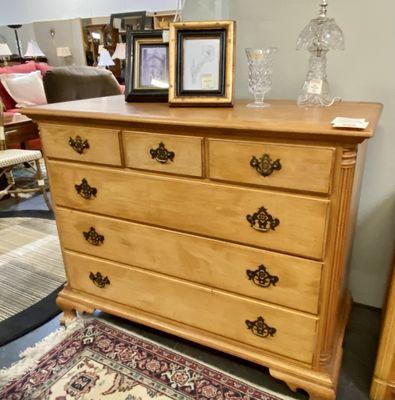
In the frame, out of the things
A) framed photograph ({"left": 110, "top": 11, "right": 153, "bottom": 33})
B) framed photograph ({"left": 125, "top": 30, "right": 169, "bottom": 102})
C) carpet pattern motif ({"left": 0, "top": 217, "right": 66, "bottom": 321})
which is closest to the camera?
framed photograph ({"left": 125, "top": 30, "right": 169, "bottom": 102})

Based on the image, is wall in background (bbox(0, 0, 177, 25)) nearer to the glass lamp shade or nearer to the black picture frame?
the black picture frame

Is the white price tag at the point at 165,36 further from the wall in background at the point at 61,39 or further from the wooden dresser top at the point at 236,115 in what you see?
the wall in background at the point at 61,39

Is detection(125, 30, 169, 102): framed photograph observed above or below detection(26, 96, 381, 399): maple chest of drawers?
above

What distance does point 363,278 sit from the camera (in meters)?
1.67

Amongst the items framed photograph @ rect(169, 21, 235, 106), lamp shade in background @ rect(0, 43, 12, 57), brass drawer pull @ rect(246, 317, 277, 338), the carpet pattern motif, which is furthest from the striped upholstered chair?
lamp shade in background @ rect(0, 43, 12, 57)

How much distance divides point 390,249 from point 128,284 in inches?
44.4

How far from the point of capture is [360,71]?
141cm

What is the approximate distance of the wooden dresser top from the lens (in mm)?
951

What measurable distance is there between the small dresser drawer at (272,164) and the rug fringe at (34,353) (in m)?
1.04

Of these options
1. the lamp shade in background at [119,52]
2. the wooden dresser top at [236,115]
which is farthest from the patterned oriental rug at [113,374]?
the lamp shade in background at [119,52]

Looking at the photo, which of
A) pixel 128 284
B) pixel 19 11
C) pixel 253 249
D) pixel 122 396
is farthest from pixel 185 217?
pixel 19 11

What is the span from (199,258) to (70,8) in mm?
2193

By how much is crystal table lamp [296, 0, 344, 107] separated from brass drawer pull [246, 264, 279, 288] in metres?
0.60

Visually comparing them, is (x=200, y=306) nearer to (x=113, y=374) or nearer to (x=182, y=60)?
(x=113, y=374)
